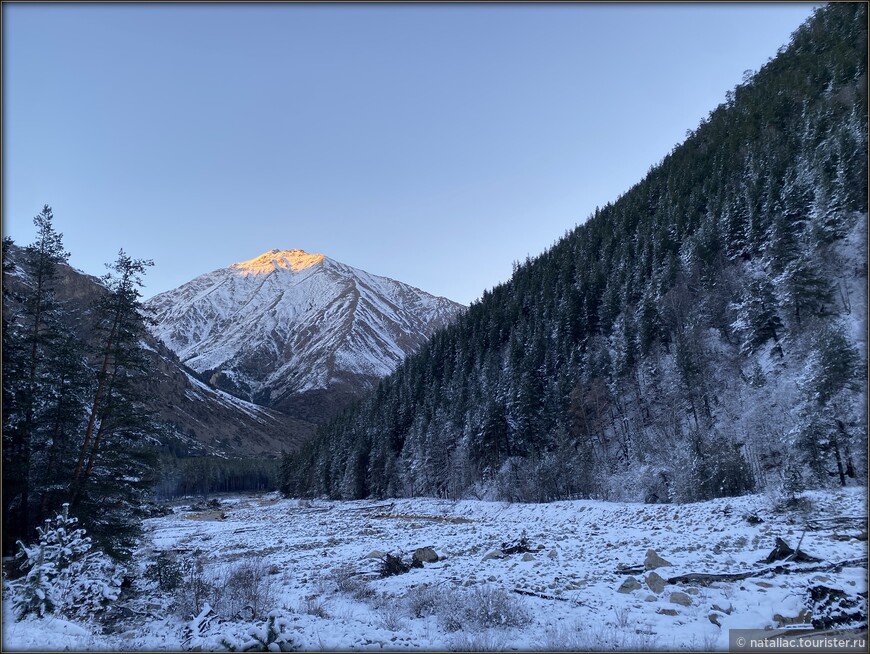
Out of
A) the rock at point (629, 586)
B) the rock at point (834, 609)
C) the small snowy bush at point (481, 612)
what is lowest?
the small snowy bush at point (481, 612)

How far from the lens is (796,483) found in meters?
19.3

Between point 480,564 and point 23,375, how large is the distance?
62.4 feet

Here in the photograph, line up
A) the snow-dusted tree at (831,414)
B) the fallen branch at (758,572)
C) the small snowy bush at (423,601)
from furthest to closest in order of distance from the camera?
the snow-dusted tree at (831,414)
the small snowy bush at (423,601)
the fallen branch at (758,572)

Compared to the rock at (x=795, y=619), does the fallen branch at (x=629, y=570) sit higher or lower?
lower

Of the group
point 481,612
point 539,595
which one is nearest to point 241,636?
point 481,612

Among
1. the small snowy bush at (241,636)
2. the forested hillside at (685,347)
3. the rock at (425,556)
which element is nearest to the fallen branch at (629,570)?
the rock at (425,556)

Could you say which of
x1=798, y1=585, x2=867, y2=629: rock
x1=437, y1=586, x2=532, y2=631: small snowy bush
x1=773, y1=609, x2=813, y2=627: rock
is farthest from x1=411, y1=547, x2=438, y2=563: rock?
x1=798, y1=585, x2=867, y2=629: rock

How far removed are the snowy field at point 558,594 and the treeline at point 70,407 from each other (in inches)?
154

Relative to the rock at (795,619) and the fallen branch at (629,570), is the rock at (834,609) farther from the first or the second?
the fallen branch at (629,570)

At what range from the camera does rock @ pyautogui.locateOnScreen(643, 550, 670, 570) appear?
46.9 feet

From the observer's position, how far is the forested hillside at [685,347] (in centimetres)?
3531

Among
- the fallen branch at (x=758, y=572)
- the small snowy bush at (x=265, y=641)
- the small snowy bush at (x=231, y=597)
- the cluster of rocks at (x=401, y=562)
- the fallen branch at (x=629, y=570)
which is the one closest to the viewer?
the small snowy bush at (x=265, y=641)

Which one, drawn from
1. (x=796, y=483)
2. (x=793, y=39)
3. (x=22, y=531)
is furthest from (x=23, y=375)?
(x=793, y=39)

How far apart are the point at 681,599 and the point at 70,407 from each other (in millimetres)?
21851
